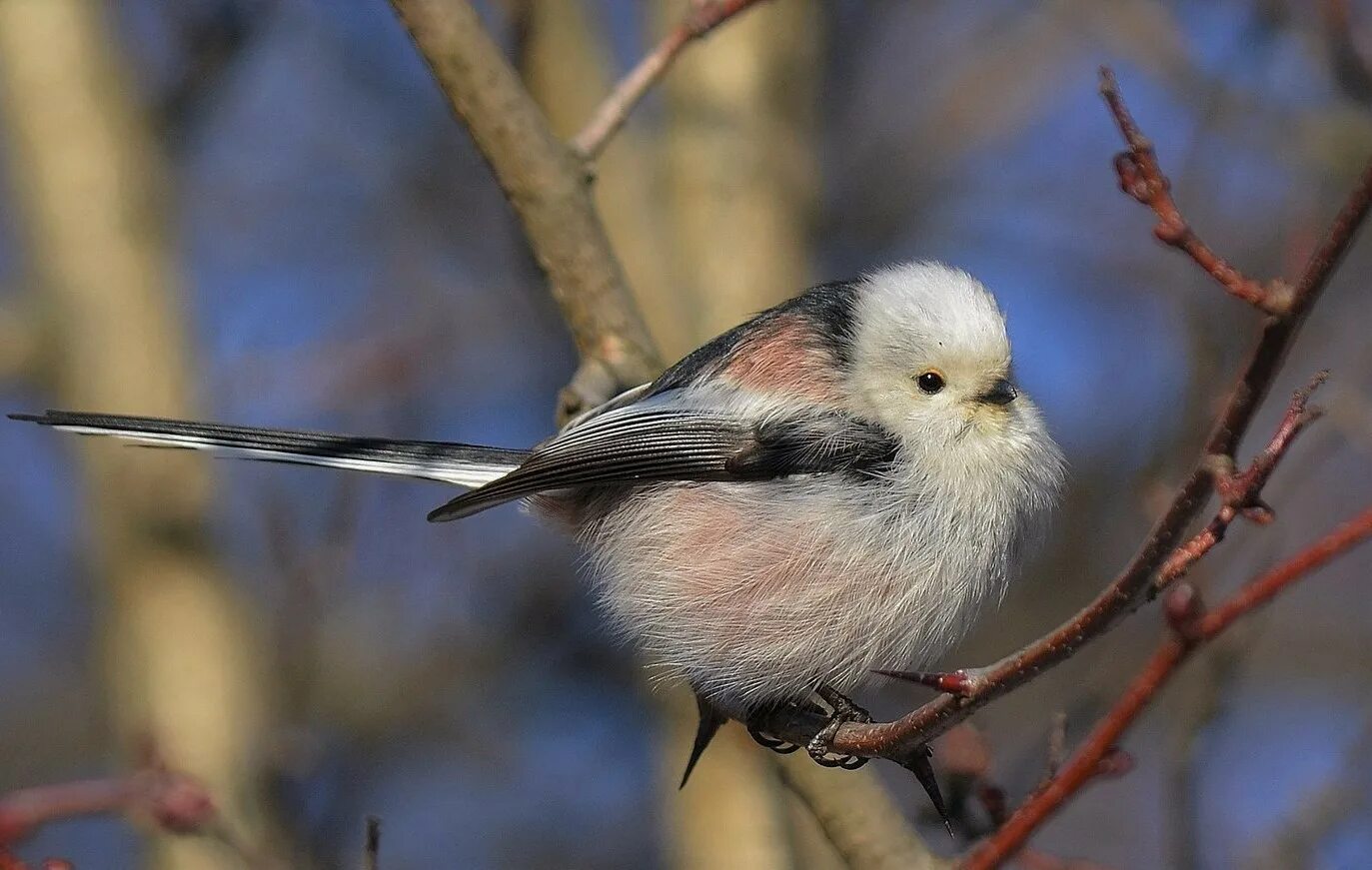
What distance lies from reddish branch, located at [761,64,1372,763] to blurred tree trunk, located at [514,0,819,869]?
2.12 metres

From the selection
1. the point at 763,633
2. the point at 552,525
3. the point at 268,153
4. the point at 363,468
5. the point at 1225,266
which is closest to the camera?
the point at 1225,266

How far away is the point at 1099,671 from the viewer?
3.36m

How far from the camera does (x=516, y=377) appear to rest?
547 cm

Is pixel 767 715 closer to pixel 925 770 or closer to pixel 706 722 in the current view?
pixel 706 722

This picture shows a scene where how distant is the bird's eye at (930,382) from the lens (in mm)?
2402

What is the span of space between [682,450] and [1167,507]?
128 cm

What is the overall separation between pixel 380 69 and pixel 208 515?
2.65 meters

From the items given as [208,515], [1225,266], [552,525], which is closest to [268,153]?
[208,515]

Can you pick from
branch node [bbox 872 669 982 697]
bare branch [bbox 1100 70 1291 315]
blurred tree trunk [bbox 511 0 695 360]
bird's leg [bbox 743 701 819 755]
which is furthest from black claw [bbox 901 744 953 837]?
blurred tree trunk [bbox 511 0 695 360]

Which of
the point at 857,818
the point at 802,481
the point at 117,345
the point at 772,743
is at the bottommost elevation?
the point at 857,818

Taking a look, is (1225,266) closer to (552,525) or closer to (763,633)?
(763,633)

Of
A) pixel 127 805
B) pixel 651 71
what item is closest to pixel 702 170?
pixel 651 71

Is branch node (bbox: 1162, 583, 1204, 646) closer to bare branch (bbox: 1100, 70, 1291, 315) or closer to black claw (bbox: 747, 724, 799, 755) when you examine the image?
bare branch (bbox: 1100, 70, 1291, 315)

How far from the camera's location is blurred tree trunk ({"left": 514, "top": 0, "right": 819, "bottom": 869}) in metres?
3.86
